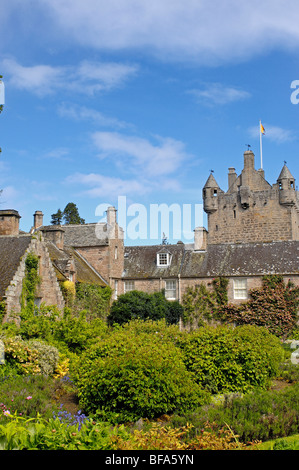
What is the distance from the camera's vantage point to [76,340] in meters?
18.2

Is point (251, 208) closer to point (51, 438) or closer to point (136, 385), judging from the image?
point (136, 385)

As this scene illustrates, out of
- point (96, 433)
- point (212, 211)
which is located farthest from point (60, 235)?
point (96, 433)

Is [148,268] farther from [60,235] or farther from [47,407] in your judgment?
[47,407]

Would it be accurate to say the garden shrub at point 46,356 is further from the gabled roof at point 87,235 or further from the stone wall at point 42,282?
the gabled roof at point 87,235

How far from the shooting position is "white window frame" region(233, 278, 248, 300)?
1372 inches

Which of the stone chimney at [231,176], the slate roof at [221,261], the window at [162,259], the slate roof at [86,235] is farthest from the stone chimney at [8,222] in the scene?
the stone chimney at [231,176]

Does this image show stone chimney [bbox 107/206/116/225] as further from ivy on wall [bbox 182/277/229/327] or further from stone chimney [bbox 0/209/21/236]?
stone chimney [bbox 0/209/21/236]

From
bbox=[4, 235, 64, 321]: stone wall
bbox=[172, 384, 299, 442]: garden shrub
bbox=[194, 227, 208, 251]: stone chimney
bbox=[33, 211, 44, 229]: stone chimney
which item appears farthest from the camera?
bbox=[194, 227, 208, 251]: stone chimney

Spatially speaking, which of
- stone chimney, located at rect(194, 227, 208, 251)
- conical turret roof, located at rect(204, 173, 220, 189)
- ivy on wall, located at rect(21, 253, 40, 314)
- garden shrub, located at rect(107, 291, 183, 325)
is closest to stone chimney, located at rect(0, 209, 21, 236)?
ivy on wall, located at rect(21, 253, 40, 314)

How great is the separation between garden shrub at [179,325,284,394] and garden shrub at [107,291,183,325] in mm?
18484

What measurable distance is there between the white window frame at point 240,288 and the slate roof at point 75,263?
9848 mm
